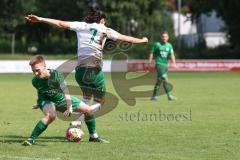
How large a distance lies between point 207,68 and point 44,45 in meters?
34.3

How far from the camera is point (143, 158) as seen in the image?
30.8 ft

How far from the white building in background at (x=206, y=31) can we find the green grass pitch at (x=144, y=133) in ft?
144

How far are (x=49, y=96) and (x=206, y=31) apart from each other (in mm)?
74454

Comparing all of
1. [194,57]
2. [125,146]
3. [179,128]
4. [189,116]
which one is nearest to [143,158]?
[125,146]

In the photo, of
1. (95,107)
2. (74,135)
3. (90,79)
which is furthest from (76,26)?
(74,135)

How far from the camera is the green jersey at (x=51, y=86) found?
422 inches

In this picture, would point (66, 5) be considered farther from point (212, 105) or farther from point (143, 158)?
point (143, 158)

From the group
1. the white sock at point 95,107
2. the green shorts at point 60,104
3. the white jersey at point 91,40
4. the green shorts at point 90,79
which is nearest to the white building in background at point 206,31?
the white sock at point 95,107

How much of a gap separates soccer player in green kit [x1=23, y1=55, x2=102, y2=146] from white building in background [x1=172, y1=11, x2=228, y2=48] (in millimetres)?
50697

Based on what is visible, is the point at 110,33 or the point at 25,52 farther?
the point at 25,52

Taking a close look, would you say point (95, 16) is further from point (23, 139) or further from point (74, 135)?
point (23, 139)

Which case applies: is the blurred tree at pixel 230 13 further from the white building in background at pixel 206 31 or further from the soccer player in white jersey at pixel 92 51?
the soccer player in white jersey at pixel 92 51

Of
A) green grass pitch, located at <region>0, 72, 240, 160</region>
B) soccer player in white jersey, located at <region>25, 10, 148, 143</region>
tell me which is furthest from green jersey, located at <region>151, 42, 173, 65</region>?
soccer player in white jersey, located at <region>25, 10, 148, 143</region>

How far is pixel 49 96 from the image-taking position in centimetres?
1092
